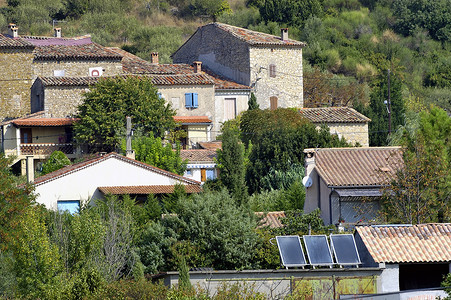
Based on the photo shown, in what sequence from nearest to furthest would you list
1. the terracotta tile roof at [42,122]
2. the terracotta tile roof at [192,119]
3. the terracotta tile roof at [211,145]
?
the terracotta tile roof at [42,122], the terracotta tile roof at [211,145], the terracotta tile roof at [192,119]

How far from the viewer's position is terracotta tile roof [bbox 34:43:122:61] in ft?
169

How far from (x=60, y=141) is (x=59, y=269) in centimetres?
2560

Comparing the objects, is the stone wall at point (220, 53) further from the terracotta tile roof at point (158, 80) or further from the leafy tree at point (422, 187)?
the leafy tree at point (422, 187)

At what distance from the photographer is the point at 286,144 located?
143 ft

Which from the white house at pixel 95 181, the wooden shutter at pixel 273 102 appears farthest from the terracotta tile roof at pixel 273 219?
the wooden shutter at pixel 273 102

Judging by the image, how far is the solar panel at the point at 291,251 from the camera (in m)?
22.8

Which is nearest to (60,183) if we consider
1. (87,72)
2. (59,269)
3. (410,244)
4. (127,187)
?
(127,187)

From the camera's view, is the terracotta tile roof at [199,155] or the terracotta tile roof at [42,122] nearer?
the terracotta tile roof at [199,155]

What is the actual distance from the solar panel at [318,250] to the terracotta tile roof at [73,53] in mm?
30319

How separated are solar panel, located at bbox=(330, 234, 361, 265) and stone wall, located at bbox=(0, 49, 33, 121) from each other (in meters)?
31.2

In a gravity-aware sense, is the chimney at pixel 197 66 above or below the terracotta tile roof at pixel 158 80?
above

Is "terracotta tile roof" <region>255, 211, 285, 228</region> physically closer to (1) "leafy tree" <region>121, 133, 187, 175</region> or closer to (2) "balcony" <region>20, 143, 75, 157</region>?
(1) "leafy tree" <region>121, 133, 187, 175</region>

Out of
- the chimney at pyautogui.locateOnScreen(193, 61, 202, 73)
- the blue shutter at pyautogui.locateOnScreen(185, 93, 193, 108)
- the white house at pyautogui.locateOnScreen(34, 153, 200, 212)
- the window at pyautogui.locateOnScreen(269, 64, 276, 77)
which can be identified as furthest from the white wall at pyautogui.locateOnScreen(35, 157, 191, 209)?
the window at pyautogui.locateOnScreen(269, 64, 276, 77)

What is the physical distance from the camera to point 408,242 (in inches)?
931
